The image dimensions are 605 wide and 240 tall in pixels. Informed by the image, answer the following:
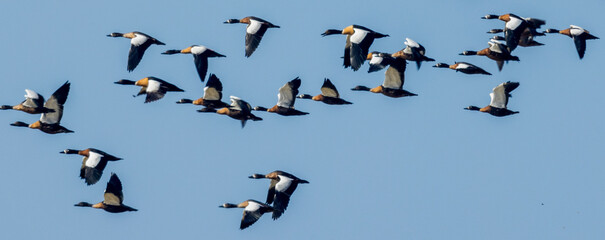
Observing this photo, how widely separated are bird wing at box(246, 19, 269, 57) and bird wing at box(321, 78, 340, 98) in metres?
2.52

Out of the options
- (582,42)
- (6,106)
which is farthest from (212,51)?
(582,42)

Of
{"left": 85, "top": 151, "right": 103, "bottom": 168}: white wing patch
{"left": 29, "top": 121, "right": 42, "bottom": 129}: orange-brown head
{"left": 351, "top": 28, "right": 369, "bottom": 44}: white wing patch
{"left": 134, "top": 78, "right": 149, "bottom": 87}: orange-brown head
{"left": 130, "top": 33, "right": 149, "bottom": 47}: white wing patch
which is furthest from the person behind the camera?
{"left": 134, "top": 78, "right": 149, "bottom": 87}: orange-brown head

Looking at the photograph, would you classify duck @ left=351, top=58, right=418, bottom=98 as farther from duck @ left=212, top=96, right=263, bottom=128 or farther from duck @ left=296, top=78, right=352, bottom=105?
A: duck @ left=212, top=96, right=263, bottom=128

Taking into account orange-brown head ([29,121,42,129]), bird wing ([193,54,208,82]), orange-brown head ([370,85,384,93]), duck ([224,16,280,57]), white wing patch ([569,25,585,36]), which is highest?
white wing patch ([569,25,585,36])

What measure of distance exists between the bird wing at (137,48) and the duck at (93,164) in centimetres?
295

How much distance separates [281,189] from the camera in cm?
5409

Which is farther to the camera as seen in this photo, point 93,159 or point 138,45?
point 138,45

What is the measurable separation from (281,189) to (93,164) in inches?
229

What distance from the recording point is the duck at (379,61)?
185ft

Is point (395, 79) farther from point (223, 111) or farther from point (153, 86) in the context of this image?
point (153, 86)

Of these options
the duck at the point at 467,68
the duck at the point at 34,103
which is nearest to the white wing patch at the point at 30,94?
the duck at the point at 34,103

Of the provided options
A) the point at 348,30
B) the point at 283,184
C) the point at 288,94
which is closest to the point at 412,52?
the point at 348,30

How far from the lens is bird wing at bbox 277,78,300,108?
55469mm

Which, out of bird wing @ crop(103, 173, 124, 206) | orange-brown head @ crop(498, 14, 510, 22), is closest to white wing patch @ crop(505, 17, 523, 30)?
orange-brown head @ crop(498, 14, 510, 22)
